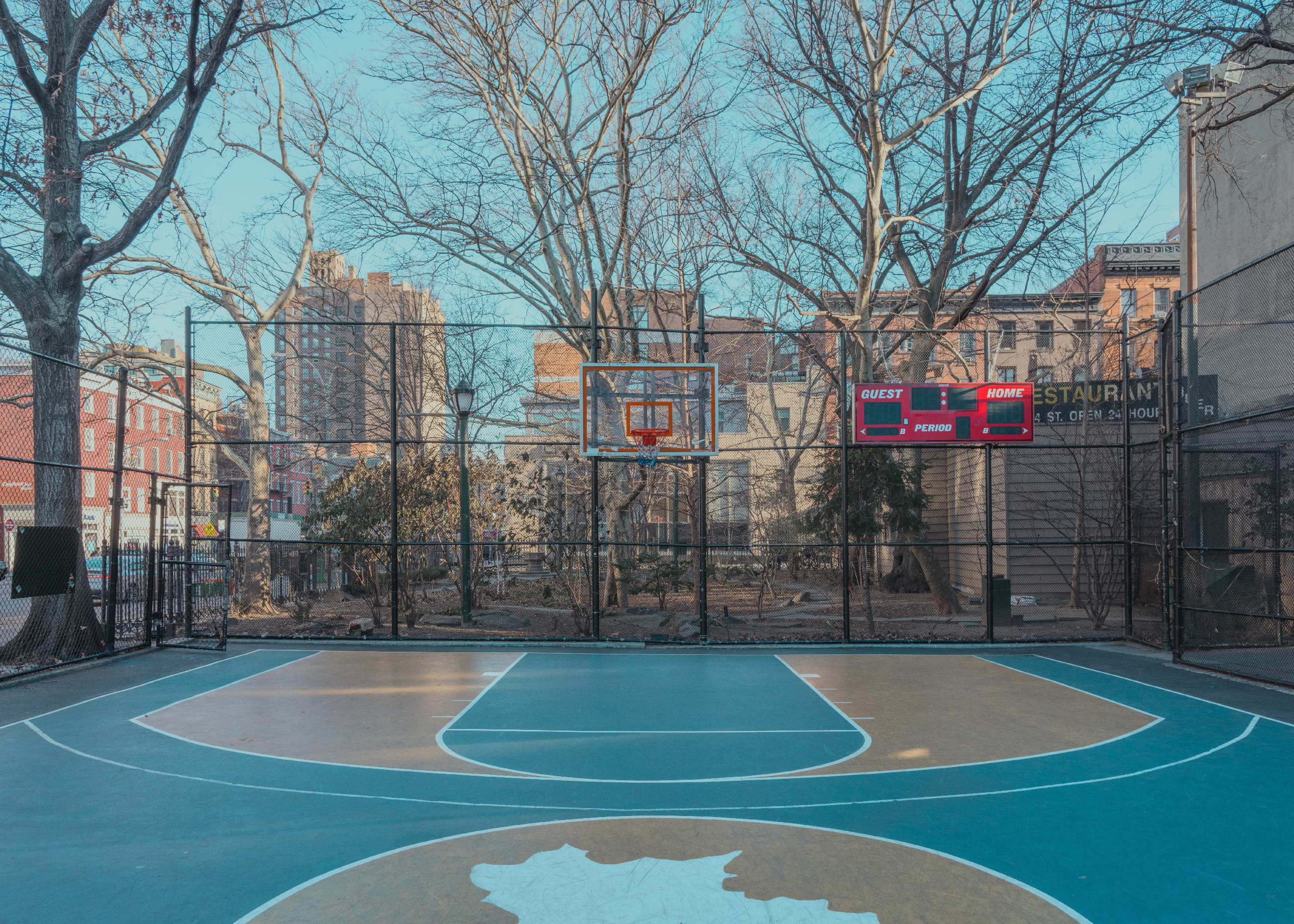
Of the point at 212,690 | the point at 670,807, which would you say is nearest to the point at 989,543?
the point at 670,807

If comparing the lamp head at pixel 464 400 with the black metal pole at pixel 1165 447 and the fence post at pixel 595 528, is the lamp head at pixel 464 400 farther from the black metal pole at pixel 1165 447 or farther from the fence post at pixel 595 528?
the black metal pole at pixel 1165 447

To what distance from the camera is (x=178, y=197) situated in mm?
18516

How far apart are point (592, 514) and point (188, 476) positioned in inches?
239

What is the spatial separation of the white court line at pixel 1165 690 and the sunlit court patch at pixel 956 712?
1.86ft

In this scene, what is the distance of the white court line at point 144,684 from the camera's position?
24.8 ft

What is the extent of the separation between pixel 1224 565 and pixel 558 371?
16.3 metres

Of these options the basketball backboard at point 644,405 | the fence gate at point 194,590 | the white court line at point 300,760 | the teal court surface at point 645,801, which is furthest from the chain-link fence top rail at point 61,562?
the basketball backboard at point 644,405

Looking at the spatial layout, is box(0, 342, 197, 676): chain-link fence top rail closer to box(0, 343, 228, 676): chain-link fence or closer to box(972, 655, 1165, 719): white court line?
box(0, 343, 228, 676): chain-link fence

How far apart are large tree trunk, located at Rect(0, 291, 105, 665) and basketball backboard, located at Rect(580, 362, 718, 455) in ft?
22.4

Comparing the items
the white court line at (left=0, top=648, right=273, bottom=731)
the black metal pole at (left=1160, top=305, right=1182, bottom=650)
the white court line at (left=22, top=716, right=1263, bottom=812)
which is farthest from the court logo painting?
the black metal pole at (left=1160, top=305, right=1182, bottom=650)

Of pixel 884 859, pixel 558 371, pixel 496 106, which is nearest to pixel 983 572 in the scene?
pixel 558 371

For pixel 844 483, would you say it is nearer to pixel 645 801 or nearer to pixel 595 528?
pixel 595 528

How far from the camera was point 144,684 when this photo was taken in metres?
9.38

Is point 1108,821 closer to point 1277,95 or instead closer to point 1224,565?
point 1224,565
